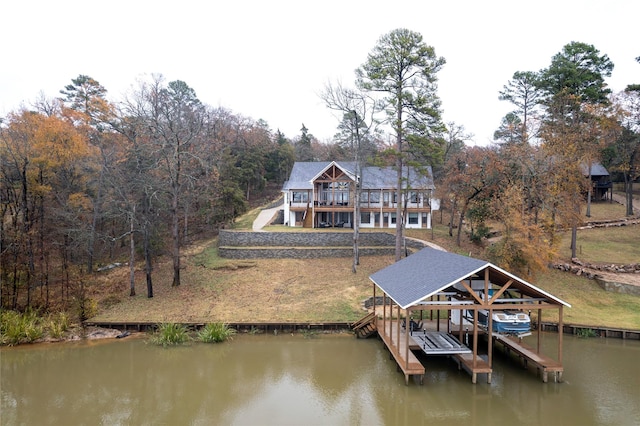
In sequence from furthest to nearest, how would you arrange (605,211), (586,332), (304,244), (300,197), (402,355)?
(605,211), (300,197), (304,244), (586,332), (402,355)

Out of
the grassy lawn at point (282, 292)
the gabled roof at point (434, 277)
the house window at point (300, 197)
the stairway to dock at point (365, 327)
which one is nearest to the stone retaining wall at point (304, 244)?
the grassy lawn at point (282, 292)

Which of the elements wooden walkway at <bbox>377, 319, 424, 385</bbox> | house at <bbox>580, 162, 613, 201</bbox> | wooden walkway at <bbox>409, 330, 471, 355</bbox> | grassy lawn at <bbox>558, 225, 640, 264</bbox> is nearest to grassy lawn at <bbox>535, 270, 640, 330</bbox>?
grassy lawn at <bbox>558, 225, 640, 264</bbox>

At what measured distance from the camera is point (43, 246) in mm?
20938

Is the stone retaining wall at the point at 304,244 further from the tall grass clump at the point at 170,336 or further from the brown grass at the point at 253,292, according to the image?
the tall grass clump at the point at 170,336

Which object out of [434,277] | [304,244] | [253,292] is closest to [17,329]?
[253,292]

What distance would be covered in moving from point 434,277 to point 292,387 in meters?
6.26

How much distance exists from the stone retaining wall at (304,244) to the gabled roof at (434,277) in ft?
36.7

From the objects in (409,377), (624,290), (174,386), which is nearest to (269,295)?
(174,386)

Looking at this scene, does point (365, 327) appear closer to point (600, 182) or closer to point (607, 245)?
point (607, 245)

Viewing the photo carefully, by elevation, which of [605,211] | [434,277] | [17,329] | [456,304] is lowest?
[17,329]

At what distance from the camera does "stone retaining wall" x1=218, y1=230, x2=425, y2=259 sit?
1099 inches

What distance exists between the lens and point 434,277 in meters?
13.7

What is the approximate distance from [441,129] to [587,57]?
15697 mm

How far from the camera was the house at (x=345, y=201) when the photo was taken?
34.2m
